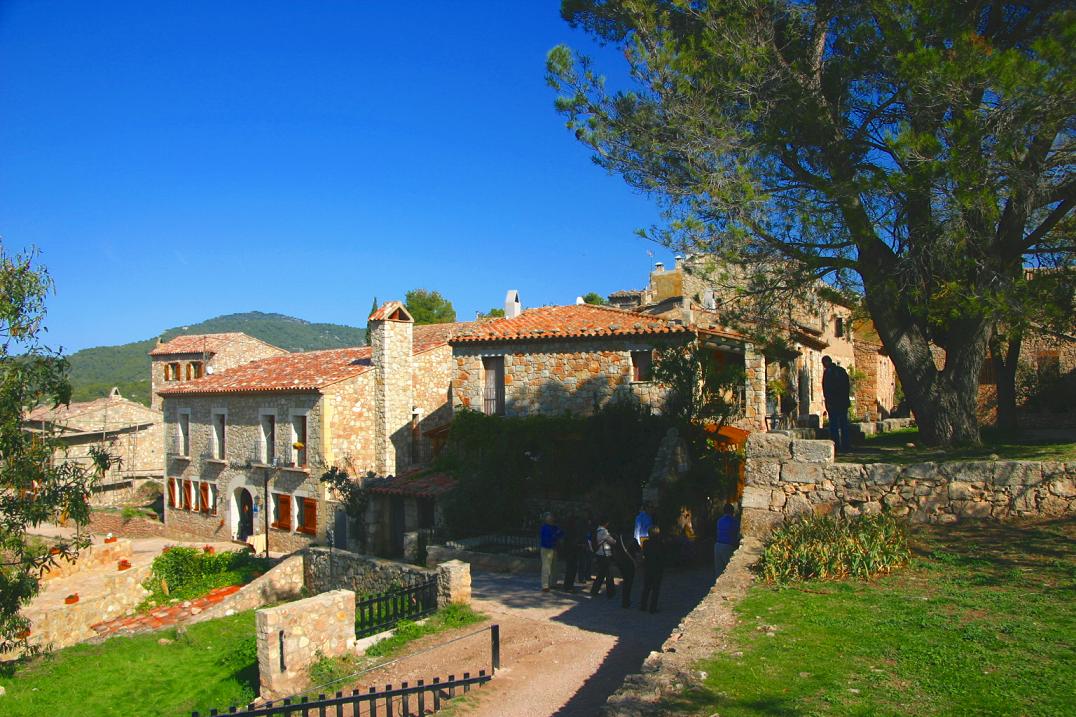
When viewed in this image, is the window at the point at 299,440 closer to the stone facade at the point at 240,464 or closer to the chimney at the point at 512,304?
the stone facade at the point at 240,464

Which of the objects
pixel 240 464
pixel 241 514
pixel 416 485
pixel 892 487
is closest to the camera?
pixel 892 487

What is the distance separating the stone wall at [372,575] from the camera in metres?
13.0

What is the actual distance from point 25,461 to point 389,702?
24.0 feet

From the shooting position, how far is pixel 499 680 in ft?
31.3

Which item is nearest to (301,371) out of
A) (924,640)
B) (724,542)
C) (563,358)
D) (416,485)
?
(416,485)

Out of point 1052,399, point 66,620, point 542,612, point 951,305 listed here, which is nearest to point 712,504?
point 542,612

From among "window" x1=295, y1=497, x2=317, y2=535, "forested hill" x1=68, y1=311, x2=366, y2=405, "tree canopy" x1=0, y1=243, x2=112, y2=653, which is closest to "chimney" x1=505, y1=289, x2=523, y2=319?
"window" x1=295, y1=497, x2=317, y2=535

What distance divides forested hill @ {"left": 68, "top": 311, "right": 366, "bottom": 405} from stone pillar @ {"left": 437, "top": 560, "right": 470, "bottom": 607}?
233ft

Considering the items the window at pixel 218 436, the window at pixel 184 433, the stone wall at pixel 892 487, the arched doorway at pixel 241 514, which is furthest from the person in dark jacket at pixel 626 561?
the window at pixel 184 433

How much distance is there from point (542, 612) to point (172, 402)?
25.6 metres

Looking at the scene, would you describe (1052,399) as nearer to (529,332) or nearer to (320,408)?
(529,332)

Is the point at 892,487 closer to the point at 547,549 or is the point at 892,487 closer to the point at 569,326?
the point at 547,549

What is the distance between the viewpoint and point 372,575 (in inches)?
648

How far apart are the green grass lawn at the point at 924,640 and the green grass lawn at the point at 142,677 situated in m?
8.91
